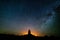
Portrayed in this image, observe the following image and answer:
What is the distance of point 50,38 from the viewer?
22500mm

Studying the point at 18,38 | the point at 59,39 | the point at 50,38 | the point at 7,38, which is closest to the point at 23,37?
the point at 18,38

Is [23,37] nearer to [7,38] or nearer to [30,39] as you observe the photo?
[30,39]

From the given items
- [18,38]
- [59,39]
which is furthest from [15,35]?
[59,39]

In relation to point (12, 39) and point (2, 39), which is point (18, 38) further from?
point (2, 39)

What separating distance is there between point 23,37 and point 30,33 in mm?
1327

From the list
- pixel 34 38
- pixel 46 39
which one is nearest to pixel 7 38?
pixel 34 38

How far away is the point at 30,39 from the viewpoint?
2212 cm

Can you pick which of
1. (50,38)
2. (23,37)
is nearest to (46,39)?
(50,38)

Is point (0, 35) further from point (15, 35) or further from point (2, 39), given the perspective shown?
point (15, 35)

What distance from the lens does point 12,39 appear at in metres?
22.1

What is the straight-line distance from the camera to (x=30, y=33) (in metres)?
22.7

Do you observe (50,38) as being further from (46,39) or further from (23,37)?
(23,37)

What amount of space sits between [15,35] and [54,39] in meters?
6.17

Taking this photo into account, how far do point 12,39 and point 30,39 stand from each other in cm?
278
